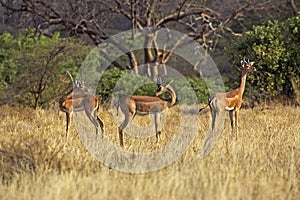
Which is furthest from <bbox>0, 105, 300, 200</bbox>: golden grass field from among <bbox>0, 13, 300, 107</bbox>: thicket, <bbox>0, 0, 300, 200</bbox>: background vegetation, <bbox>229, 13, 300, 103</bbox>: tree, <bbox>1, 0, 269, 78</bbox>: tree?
<bbox>1, 0, 269, 78</bbox>: tree

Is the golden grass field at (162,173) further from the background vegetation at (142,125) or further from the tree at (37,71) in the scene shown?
the tree at (37,71)

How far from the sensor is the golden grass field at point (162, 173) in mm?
5707

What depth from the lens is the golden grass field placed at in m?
5.71

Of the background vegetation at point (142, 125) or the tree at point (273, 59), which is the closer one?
the background vegetation at point (142, 125)

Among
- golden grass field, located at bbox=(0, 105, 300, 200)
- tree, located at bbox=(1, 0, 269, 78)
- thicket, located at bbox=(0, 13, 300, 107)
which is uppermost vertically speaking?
tree, located at bbox=(1, 0, 269, 78)

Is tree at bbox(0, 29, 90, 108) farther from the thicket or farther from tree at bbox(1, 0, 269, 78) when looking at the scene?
tree at bbox(1, 0, 269, 78)

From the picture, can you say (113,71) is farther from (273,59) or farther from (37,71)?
(273,59)

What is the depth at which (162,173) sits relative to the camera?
6680 millimetres

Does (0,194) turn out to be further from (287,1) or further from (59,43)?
(287,1)

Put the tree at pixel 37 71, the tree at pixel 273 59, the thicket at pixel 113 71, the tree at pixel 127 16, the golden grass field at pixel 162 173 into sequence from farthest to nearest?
the tree at pixel 127 16
the tree at pixel 273 59
the thicket at pixel 113 71
the tree at pixel 37 71
the golden grass field at pixel 162 173

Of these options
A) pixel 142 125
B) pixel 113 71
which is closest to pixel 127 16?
pixel 113 71

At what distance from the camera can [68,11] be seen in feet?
88.9

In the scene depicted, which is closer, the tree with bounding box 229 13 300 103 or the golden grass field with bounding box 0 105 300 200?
the golden grass field with bounding box 0 105 300 200

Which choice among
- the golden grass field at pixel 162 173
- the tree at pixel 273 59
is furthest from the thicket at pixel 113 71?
the golden grass field at pixel 162 173
